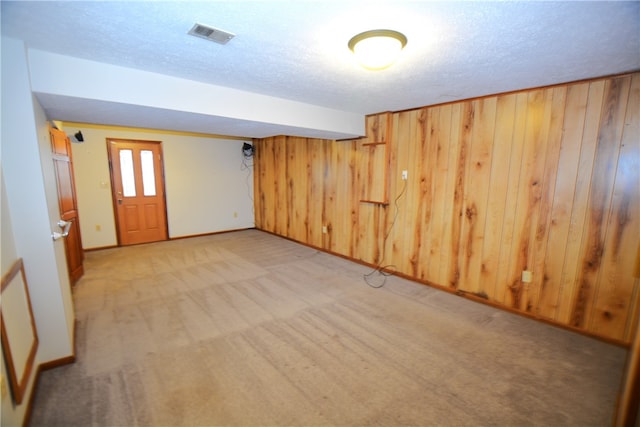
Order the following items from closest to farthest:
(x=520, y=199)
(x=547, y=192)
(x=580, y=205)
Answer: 1. (x=580, y=205)
2. (x=547, y=192)
3. (x=520, y=199)

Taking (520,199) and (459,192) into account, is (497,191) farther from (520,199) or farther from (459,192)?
(459,192)

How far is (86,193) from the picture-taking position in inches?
189

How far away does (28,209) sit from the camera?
5.84 ft

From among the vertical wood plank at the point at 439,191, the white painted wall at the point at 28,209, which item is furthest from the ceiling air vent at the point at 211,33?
the vertical wood plank at the point at 439,191

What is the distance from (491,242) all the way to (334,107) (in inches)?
91.1

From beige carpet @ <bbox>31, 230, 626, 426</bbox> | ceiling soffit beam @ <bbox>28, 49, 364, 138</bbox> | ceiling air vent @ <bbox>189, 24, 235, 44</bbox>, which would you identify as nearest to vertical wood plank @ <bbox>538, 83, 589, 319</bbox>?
beige carpet @ <bbox>31, 230, 626, 426</bbox>

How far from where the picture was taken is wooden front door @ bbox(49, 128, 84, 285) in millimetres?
2834

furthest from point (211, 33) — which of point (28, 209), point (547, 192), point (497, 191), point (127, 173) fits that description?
point (127, 173)

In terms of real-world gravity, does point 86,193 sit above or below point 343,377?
above

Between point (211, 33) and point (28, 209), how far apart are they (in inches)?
64.0

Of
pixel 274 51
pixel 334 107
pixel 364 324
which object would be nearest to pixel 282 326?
pixel 364 324

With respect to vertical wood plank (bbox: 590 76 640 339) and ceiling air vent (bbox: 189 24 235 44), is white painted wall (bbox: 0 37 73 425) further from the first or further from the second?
vertical wood plank (bbox: 590 76 640 339)

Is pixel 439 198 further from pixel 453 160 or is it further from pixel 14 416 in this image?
pixel 14 416

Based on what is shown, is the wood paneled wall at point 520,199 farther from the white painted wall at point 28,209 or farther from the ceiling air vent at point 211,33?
the white painted wall at point 28,209
